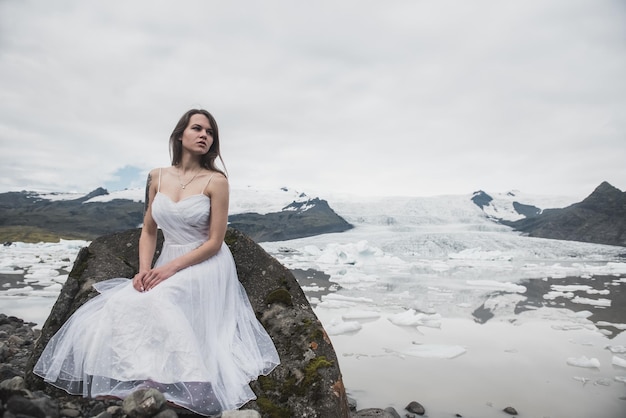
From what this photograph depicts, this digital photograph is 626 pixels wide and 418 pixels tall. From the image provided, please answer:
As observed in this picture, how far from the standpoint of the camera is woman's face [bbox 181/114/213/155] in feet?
11.0

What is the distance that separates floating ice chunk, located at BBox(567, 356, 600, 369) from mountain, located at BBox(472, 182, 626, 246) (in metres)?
49.9

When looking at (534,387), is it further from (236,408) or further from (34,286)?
(34,286)

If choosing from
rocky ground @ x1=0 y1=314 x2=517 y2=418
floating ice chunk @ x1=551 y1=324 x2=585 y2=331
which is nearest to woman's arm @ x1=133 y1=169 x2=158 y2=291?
rocky ground @ x1=0 y1=314 x2=517 y2=418

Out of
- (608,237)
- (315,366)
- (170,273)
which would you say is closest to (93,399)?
→ (170,273)

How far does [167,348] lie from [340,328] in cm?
605

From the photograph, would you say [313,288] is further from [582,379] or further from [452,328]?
[582,379]

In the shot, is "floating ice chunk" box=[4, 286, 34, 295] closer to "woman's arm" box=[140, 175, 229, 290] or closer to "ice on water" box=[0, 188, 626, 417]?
"ice on water" box=[0, 188, 626, 417]

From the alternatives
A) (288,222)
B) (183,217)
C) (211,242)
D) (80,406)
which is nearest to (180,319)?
(211,242)

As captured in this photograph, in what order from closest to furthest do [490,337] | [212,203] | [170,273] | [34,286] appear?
[170,273]
[212,203]
[490,337]
[34,286]

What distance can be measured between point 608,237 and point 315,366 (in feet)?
190

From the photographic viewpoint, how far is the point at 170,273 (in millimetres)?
2918

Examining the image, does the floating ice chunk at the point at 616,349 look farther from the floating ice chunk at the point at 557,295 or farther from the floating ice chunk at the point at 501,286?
the floating ice chunk at the point at 501,286

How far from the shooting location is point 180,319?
8.64 ft

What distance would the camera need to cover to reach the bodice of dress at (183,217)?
10.6 ft
